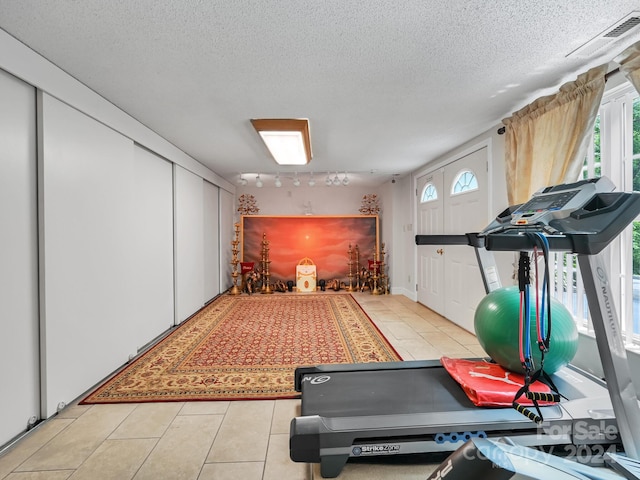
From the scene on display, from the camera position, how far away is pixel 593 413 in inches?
56.6

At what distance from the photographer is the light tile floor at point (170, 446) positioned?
1.48 meters

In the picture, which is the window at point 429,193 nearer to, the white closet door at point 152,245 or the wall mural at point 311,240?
the wall mural at point 311,240

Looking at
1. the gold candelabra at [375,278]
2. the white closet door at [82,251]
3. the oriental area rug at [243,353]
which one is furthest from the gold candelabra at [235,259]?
the white closet door at [82,251]

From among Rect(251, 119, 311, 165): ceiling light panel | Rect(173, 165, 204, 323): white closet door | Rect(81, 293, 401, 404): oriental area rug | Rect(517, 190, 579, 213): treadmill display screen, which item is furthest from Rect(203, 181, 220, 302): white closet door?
Rect(517, 190, 579, 213): treadmill display screen

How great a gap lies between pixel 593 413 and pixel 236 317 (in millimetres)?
3746

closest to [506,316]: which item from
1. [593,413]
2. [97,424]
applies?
[593,413]

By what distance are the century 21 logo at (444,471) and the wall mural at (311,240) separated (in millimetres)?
5487

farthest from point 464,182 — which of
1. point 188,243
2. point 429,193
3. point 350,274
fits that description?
point 188,243

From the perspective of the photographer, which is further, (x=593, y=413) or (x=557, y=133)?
(x=557, y=133)

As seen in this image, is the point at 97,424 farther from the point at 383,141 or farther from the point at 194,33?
the point at 383,141

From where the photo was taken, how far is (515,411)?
58.6 inches

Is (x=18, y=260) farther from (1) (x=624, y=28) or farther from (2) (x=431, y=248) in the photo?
(2) (x=431, y=248)

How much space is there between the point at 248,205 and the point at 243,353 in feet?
13.4

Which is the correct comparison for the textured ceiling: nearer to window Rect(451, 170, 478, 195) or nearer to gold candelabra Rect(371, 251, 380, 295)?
window Rect(451, 170, 478, 195)
